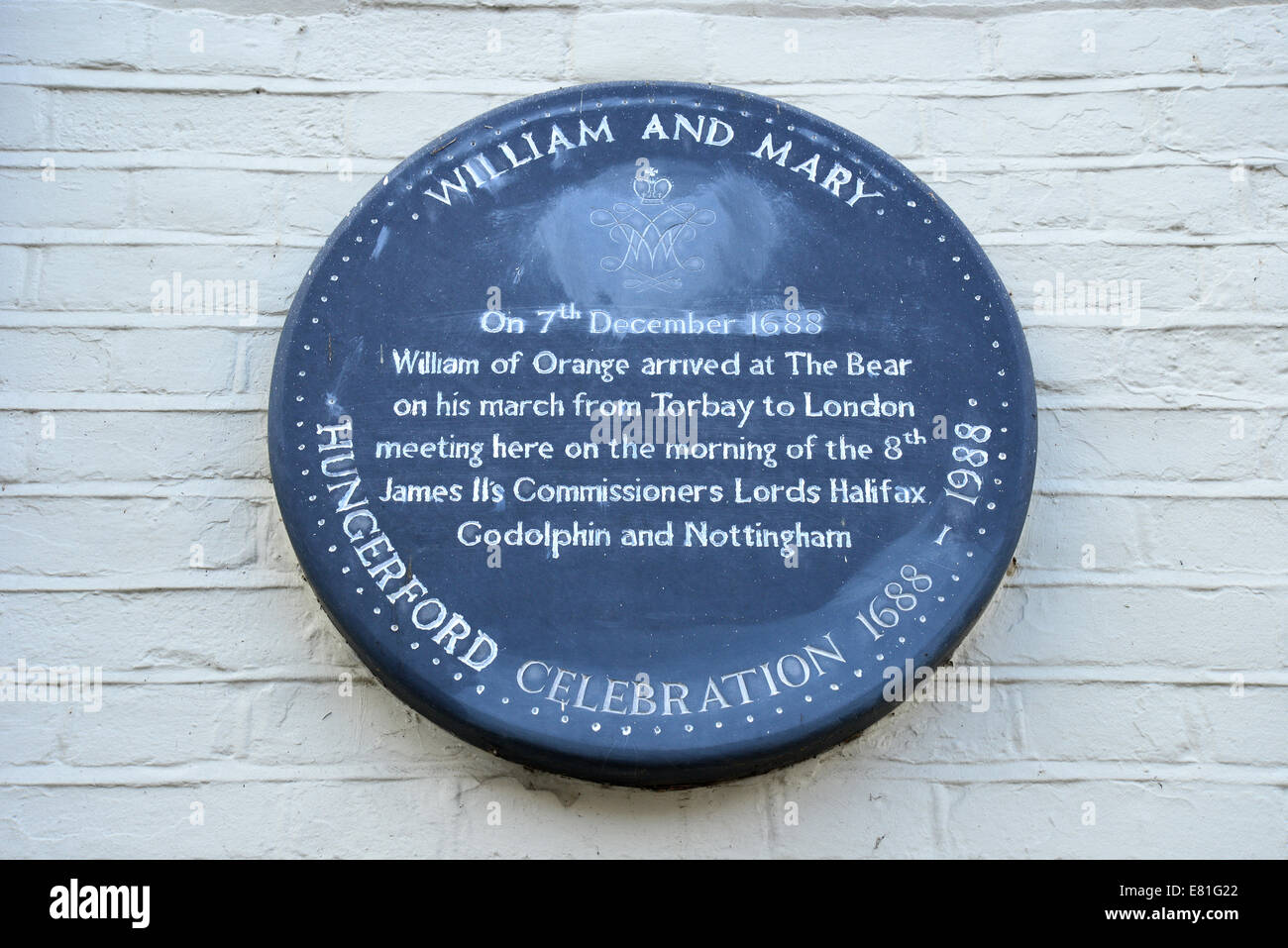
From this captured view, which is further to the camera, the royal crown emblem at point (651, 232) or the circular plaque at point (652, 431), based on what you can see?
the royal crown emblem at point (651, 232)

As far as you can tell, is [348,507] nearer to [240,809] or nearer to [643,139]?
[240,809]

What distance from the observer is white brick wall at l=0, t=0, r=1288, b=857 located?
177 cm

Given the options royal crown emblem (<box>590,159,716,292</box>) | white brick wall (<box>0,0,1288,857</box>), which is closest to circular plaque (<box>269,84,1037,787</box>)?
royal crown emblem (<box>590,159,716,292</box>)

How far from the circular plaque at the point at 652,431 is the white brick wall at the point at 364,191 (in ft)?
0.45

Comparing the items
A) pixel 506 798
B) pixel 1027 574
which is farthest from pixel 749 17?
pixel 506 798

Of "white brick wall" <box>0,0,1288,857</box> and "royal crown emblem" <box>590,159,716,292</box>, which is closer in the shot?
"white brick wall" <box>0,0,1288,857</box>

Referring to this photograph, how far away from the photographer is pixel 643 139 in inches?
79.0

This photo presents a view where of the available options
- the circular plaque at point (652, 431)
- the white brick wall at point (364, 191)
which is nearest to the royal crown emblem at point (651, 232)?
the circular plaque at point (652, 431)

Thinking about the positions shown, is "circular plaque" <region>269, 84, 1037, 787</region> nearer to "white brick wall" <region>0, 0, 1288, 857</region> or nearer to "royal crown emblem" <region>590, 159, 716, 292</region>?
"royal crown emblem" <region>590, 159, 716, 292</region>

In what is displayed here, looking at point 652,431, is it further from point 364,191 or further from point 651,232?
point 364,191

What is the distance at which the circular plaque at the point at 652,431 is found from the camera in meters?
1.71

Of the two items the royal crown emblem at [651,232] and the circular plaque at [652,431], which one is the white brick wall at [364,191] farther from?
the royal crown emblem at [651,232]
